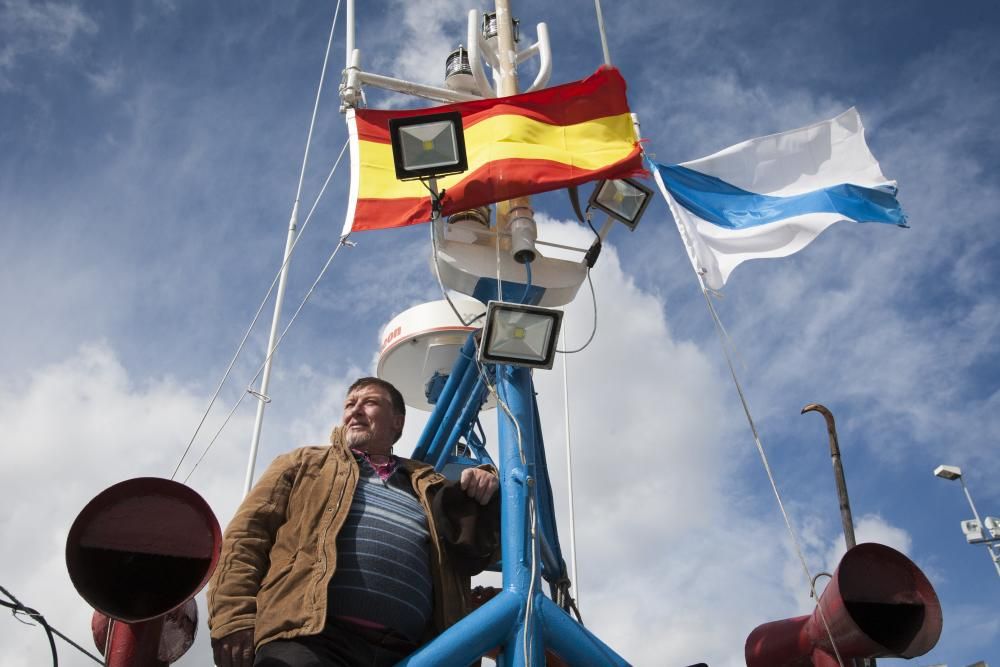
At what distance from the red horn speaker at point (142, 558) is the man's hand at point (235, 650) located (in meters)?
0.19

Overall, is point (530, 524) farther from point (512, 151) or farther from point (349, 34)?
point (349, 34)

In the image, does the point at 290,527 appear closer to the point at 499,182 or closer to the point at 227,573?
the point at 227,573

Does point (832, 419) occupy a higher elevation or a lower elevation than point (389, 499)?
higher

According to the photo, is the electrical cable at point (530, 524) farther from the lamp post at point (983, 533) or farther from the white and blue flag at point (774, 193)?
the lamp post at point (983, 533)

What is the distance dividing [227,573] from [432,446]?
3107mm

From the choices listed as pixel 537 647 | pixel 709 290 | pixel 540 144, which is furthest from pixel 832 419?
pixel 537 647

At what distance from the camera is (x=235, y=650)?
2840 millimetres

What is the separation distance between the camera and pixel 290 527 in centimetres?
319

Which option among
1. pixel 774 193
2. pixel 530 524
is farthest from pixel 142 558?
pixel 774 193

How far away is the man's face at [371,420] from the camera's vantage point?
371 centimetres

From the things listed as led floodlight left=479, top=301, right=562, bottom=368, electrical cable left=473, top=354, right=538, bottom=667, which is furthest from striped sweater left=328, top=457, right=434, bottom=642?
led floodlight left=479, top=301, right=562, bottom=368

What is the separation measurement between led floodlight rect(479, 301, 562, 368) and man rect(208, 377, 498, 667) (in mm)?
663

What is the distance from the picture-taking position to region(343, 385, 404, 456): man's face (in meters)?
3.71

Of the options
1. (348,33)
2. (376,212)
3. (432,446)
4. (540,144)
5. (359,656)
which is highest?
(348,33)
